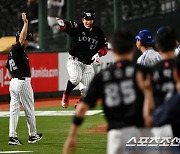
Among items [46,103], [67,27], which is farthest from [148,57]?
[46,103]

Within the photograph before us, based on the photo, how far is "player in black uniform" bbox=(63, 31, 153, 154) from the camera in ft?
23.2

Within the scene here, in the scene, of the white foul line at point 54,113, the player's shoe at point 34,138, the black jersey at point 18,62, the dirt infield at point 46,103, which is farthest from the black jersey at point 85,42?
the dirt infield at point 46,103

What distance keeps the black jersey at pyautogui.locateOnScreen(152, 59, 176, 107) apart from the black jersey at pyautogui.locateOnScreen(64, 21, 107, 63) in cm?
753

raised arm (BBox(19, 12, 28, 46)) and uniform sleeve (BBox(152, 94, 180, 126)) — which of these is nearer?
uniform sleeve (BBox(152, 94, 180, 126))

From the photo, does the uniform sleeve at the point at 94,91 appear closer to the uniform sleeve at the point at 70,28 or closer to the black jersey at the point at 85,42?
the uniform sleeve at the point at 70,28

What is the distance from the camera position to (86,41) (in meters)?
15.1

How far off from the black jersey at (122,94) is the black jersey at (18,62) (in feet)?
17.7

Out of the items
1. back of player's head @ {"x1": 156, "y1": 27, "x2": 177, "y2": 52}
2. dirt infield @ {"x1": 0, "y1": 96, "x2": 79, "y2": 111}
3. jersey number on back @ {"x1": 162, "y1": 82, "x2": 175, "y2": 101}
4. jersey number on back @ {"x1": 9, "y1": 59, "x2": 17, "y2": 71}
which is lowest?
dirt infield @ {"x1": 0, "y1": 96, "x2": 79, "y2": 111}

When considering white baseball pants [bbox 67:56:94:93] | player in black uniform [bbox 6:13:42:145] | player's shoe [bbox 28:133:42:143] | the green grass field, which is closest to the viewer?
the green grass field

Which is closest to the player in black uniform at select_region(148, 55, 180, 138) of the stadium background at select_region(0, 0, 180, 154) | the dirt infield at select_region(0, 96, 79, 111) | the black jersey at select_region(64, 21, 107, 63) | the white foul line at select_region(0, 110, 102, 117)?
the black jersey at select_region(64, 21, 107, 63)

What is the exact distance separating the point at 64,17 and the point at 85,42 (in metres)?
8.23

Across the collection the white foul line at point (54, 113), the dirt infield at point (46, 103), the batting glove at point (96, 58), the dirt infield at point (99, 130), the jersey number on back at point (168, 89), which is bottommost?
the dirt infield at point (46, 103)

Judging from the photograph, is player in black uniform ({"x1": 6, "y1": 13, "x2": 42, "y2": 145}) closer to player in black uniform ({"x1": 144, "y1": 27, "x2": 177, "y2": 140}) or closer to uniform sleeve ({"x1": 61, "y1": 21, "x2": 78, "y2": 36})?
uniform sleeve ({"x1": 61, "y1": 21, "x2": 78, "y2": 36})

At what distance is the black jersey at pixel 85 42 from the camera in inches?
591
